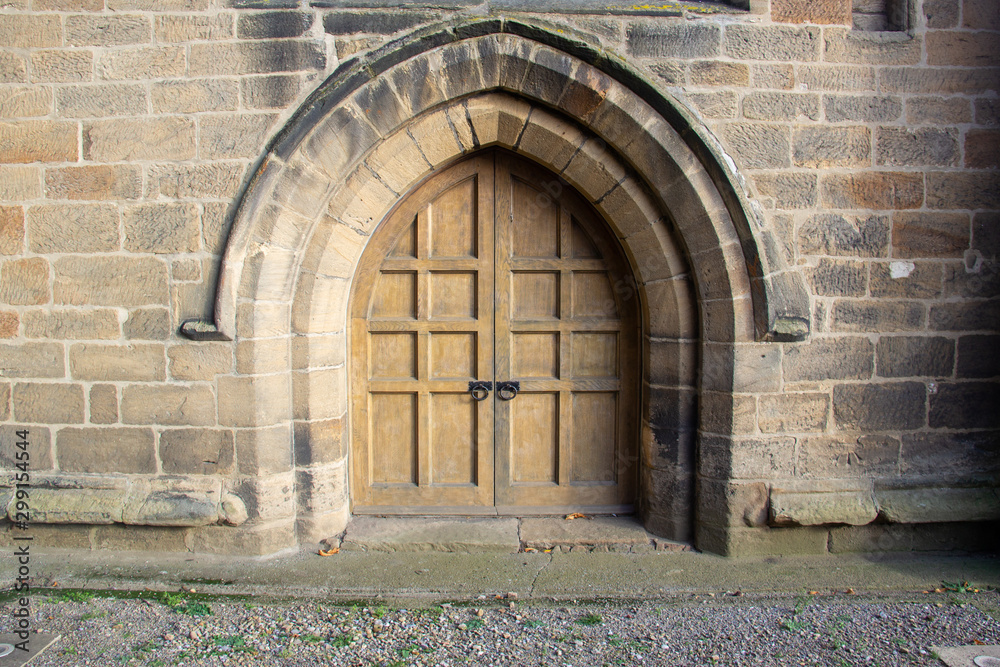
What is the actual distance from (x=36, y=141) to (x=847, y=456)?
14.7 ft

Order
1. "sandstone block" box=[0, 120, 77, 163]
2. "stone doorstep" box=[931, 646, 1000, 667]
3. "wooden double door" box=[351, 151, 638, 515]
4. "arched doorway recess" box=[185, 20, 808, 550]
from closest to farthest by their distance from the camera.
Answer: "stone doorstep" box=[931, 646, 1000, 667], "arched doorway recess" box=[185, 20, 808, 550], "sandstone block" box=[0, 120, 77, 163], "wooden double door" box=[351, 151, 638, 515]

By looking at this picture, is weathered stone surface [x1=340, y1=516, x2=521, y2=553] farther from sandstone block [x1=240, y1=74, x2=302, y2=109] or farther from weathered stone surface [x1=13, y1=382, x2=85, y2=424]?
sandstone block [x1=240, y1=74, x2=302, y2=109]

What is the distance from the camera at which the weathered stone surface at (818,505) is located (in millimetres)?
3006

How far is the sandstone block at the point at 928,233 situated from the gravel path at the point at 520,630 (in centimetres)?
169

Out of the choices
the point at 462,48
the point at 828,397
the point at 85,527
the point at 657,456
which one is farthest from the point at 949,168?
the point at 85,527

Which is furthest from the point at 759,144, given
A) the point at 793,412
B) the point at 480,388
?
the point at 480,388

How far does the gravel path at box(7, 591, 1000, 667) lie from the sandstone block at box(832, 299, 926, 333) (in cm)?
131

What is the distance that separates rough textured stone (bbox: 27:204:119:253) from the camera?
303 cm

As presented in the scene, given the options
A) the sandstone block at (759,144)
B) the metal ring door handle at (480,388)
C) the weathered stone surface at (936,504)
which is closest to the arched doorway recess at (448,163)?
the sandstone block at (759,144)

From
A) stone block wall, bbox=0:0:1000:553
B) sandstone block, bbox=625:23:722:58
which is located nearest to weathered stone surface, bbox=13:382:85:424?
stone block wall, bbox=0:0:1000:553

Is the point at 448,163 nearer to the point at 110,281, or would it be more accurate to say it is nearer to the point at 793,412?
the point at 110,281

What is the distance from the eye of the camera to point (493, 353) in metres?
3.41

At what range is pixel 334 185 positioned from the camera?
9.84 feet

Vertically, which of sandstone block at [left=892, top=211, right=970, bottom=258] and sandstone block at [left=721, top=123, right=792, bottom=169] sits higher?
sandstone block at [left=721, top=123, right=792, bottom=169]
